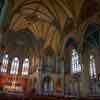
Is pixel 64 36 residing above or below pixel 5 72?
above

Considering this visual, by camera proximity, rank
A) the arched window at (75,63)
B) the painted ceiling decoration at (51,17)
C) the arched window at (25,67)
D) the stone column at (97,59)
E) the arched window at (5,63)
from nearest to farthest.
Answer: the painted ceiling decoration at (51,17) < the stone column at (97,59) < the arched window at (75,63) < the arched window at (5,63) < the arched window at (25,67)

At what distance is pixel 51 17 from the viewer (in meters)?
20.4

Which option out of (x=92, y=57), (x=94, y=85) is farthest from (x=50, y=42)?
(x=94, y=85)

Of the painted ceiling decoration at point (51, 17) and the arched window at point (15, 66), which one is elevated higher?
the painted ceiling decoration at point (51, 17)

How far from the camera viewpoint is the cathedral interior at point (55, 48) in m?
16.5

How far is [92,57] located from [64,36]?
237 inches

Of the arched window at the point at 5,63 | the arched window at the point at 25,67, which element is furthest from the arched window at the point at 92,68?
the arched window at the point at 5,63

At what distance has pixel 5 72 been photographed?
2747cm

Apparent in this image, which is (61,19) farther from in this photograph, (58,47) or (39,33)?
(39,33)

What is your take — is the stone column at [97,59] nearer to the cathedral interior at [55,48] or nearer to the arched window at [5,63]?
the cathedral interior at [55,48]

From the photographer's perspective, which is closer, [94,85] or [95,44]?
[94,85]

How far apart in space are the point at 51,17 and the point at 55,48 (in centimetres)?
516

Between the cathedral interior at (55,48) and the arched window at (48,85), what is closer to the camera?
the cathedral interior at (55,48)

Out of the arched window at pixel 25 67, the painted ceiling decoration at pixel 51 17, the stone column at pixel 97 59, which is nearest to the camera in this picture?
the painted ceiling decoration at pixel 51 17
